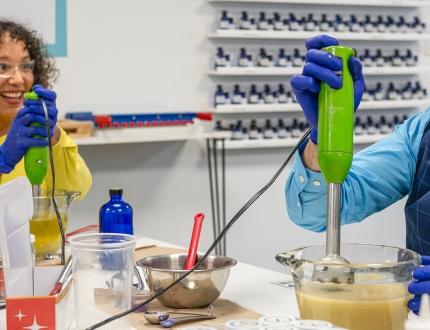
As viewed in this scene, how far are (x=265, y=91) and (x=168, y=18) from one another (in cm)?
64

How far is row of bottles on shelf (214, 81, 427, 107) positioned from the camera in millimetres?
3650

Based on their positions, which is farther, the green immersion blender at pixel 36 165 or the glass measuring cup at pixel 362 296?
the green immersion blender at pixel 36 165

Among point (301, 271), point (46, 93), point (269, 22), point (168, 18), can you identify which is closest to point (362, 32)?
point (269, 22)

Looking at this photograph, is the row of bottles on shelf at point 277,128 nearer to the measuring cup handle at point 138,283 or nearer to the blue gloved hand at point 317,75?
the measuring cup handle at point 138,283

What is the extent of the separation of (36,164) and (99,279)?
532 mm

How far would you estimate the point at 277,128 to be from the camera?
12.5ft

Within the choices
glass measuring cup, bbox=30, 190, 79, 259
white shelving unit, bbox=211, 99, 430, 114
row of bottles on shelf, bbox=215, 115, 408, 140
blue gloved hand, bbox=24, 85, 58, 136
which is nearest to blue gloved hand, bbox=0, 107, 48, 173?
blue gloved hand, bbox=24, 85, 58, 136

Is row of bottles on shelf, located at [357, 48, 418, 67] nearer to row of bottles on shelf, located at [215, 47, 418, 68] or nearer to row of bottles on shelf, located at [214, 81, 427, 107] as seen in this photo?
row of bottles on shelf, located at [215, 47, 418, 68]

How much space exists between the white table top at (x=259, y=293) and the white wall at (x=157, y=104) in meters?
1.81

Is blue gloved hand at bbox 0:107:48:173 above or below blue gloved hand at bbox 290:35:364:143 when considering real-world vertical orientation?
below

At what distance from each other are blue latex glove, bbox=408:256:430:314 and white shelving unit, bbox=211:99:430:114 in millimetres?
2568

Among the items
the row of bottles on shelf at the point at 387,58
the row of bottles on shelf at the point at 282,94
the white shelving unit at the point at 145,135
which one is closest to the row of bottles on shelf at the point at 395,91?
the row of bottles on shelf at the point at 282,94

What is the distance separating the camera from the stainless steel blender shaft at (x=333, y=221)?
3.76 feet

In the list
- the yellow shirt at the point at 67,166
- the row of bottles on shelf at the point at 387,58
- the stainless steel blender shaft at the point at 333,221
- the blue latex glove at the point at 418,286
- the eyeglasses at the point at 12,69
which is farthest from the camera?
the row of bottles on shelf at the point at 387,58
